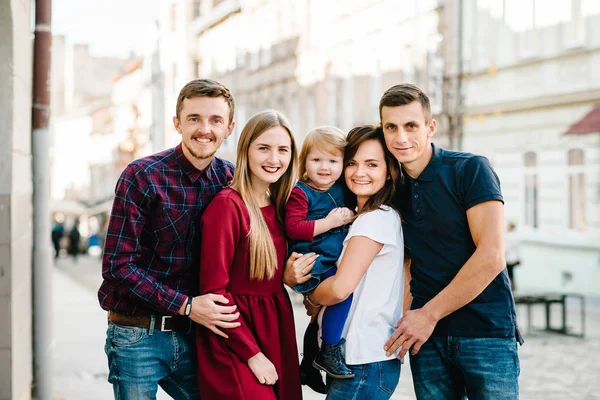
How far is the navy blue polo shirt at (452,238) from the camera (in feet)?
12.2

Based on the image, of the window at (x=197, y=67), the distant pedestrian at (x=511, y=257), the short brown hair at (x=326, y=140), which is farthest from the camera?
the window at (x=197, y=67)

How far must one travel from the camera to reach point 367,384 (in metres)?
3.72

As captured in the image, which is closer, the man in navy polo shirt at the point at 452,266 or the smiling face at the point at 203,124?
the man in navy polo shirt at the point at 452,266

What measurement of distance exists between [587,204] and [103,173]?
60870 mm

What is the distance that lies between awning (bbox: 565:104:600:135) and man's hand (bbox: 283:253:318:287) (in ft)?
43.5

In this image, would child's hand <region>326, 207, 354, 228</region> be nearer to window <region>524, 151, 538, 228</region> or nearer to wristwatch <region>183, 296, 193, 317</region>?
wristwatch <region>183, 296, 193, 317</region>

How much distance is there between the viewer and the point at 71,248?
35.6m

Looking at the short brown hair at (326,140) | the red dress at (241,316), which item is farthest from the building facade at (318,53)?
the red dress at (241,316)

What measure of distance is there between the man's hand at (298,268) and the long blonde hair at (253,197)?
0.08 metres

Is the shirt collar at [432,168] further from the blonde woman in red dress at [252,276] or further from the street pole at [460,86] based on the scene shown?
the street pole at [460,86]

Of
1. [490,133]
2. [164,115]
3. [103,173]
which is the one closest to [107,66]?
[103,173]

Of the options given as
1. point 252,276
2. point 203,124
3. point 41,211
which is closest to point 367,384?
point 252,276

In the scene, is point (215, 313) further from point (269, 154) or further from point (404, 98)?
point (404, 98)

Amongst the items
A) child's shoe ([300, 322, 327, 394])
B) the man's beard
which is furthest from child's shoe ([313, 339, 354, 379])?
the man's beard
